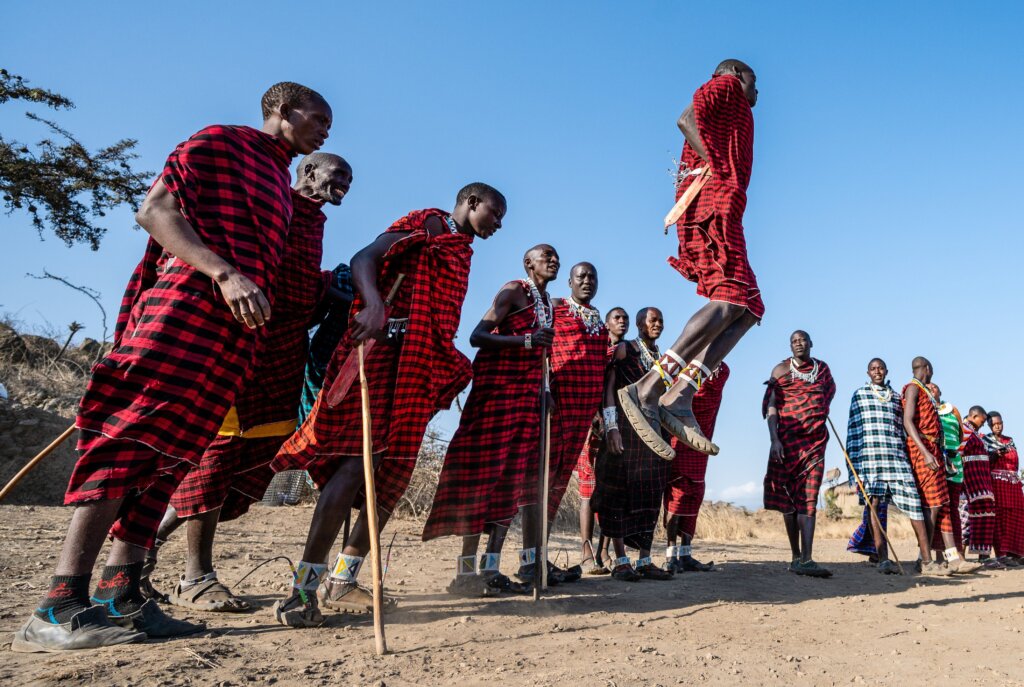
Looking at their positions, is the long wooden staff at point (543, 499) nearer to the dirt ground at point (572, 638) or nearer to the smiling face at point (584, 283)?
the dirt ground at point (572, 638)

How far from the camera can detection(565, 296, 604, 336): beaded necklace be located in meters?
6.22

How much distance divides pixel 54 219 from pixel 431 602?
444 inches

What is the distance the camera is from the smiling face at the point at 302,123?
359 centimetres

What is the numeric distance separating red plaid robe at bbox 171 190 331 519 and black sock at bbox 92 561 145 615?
804 mm

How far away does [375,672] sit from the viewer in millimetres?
2768

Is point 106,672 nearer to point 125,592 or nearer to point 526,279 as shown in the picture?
point 125,592

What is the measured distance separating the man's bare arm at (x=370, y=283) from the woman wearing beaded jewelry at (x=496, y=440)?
4.71ft

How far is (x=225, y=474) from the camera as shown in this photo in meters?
4.06

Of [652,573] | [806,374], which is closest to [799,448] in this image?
[806,374]

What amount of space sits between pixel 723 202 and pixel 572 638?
2.36 metres

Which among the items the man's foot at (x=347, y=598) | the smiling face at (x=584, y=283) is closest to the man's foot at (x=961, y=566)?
the smiling face at (x=584, y=283)

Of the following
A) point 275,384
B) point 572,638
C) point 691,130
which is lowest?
point 572,638

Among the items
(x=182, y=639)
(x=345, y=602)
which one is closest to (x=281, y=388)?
(x=345, y=602)

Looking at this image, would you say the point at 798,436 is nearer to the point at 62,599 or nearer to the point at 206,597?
the point at 206,597
